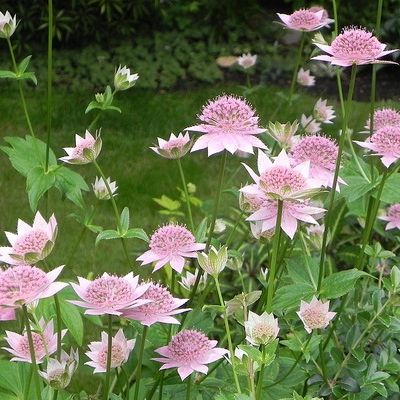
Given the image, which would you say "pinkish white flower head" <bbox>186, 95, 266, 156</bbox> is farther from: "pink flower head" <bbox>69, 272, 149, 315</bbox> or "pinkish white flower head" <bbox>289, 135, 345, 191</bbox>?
"pink flower head" <bbox>69, 272, 149, 315</bbox>

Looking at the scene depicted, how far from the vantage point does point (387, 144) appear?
55.0 inches

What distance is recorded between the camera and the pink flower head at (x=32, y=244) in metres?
1.14

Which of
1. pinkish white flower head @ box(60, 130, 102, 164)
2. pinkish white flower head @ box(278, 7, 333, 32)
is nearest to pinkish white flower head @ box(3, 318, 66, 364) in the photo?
pinkish white flower head @ box(60, 130, 102, 164)

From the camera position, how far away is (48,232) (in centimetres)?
120

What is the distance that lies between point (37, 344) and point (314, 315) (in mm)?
379

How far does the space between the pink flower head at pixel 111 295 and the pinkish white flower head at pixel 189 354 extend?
0.12 m

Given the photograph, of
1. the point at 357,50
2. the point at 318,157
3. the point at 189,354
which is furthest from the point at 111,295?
the point at 357,50

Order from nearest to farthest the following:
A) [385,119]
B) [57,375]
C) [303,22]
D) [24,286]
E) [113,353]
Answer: [24,286] < [57,375] < [113,353] < [385,119] < [303,22]

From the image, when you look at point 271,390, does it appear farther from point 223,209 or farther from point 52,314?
point 223,209

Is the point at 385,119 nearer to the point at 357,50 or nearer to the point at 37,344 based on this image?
the point at 357,50

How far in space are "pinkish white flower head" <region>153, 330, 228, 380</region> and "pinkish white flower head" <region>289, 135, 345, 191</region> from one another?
0.99 ft

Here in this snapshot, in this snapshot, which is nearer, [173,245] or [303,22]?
[173,245]

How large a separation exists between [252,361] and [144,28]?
191 inches

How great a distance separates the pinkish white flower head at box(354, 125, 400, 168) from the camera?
1378 millimetres
